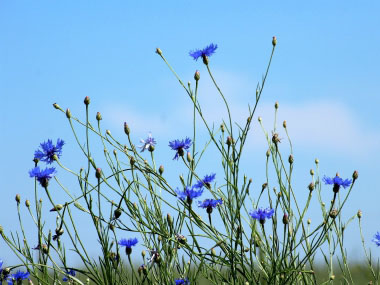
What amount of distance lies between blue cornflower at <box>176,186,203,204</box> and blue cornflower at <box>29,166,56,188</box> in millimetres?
584

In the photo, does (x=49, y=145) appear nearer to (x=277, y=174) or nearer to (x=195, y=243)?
(x=195, y=243)

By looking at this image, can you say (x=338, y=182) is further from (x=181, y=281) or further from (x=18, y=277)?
(x=18, y=277)

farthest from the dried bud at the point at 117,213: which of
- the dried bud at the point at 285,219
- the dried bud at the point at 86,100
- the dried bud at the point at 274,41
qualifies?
the dried bud at the point at 274,41

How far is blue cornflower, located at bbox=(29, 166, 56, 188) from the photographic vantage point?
2660 millimetres

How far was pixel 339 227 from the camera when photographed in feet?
10.2

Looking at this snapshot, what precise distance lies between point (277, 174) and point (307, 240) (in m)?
0.35

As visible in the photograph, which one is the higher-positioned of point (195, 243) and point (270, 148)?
point (270, 148)

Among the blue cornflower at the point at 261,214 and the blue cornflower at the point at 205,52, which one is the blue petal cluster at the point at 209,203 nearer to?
the blue cornflower at the point at 261,214

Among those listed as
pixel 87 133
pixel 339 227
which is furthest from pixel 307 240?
pixel 87 133

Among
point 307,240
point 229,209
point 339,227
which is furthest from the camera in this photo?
point 339,227

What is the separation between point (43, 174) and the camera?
266 cm

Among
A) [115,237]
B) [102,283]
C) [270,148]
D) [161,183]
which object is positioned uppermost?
[270,148]

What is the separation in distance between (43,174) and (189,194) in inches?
26.0

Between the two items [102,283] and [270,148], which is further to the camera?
[270,148]
